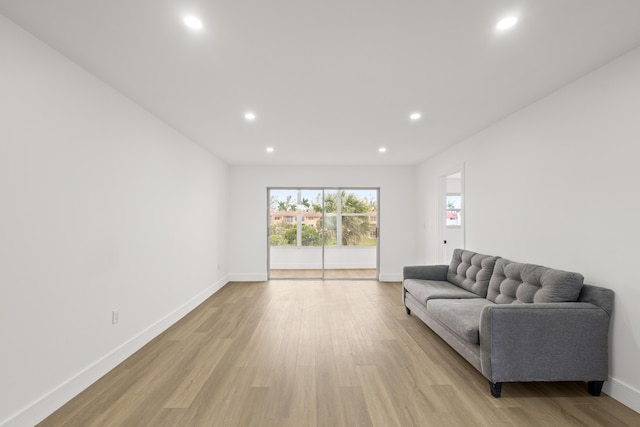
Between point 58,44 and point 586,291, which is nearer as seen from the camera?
point 58,44

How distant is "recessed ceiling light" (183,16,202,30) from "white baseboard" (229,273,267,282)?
17.0ft

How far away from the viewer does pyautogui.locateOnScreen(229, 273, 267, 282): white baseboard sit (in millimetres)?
6391

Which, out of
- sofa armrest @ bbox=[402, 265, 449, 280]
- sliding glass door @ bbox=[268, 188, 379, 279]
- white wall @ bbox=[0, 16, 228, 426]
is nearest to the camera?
white wall @ bbox=[0, 16, 228, 426]

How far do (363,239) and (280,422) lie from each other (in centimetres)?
573

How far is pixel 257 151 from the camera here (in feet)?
16.8

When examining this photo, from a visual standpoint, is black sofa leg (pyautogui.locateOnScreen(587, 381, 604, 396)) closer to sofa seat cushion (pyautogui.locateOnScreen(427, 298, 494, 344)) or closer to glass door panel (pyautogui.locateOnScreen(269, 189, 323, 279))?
sofa seat cushion (pyautogui.locateOnScreen(427, 298, 494, 344))

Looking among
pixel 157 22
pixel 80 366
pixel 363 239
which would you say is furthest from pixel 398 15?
pixel 363 239

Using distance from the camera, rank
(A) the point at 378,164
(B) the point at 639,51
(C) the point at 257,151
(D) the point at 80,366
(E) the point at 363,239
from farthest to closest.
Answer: (E) the point at 363,239
(A) the point at 378,164
(C) the point at 257,151
(D) the point at 80,366
(B) the point at 639,51

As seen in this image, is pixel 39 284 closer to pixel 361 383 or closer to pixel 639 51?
pixel 361 383

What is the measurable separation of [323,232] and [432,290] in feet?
11.3

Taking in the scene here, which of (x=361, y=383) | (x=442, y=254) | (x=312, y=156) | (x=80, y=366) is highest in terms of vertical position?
(x=312, y=156)

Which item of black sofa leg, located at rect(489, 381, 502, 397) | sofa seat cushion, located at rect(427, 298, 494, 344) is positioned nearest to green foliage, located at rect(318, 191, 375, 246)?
sofa seat cushion, located at rect(427, 298, 494, 344)

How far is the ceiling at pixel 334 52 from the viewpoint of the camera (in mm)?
1709

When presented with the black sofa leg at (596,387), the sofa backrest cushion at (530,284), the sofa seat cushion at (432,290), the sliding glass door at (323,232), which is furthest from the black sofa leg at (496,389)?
the sliding glass door at (323,232)
